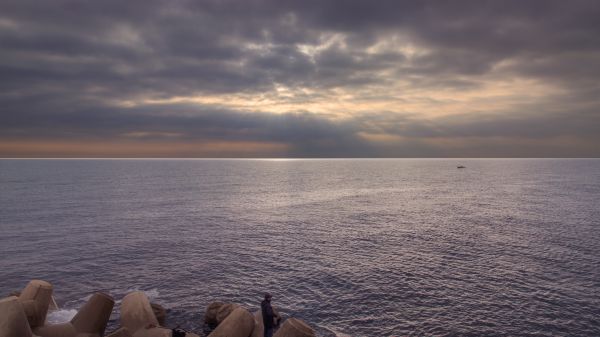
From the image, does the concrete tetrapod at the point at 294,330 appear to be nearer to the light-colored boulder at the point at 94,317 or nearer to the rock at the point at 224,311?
the rock at the point at 224,311

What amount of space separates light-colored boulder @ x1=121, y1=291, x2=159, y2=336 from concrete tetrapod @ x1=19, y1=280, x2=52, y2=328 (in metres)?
4.61

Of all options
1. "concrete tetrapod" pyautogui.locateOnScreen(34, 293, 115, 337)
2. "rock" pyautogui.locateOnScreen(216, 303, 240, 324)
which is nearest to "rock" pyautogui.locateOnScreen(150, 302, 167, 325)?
"rock" pyautogui.locateOnScreen(216, 303, 240, 324)

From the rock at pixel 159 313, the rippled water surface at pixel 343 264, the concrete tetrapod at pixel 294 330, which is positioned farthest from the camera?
the rippled water surface at pixel 343 264

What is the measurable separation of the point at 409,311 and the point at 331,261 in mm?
15205

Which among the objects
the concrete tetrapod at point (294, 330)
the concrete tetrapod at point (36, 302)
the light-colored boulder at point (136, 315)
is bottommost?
the light-colored boulder at point (136, 315)

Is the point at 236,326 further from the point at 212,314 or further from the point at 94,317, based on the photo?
the point at 94,317

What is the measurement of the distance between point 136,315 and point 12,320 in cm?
738

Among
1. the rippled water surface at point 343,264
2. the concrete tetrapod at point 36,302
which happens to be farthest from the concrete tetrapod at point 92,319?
the rippled water surface at point 343,264

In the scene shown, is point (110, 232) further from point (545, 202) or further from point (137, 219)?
point (545, 202)

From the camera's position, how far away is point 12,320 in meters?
17.9

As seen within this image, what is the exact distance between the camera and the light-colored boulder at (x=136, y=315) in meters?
23.8

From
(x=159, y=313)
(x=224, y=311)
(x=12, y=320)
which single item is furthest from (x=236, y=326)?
(x=12, y=320)

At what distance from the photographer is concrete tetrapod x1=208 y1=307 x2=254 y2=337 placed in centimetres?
2139

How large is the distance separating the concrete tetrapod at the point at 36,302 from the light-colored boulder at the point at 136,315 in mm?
4615
